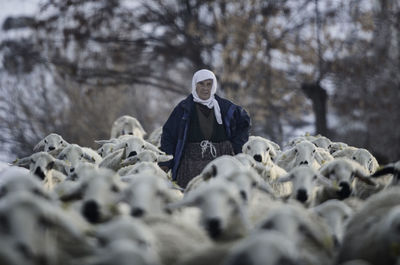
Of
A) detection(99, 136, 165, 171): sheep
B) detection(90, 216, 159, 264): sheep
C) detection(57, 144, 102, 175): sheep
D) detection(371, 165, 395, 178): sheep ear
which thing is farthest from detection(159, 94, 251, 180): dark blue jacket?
detection(90, 216, 159, 264): sheep

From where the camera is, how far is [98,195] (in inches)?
214

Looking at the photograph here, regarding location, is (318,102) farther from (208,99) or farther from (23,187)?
(23,187)

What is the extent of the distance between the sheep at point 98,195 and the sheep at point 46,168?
7.18ft

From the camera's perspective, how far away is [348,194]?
22.1 ft

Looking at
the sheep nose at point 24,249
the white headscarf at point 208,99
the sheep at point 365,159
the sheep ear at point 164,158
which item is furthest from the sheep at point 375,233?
the sheep ear at point 164,158

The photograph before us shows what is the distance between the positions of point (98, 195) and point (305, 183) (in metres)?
2.15

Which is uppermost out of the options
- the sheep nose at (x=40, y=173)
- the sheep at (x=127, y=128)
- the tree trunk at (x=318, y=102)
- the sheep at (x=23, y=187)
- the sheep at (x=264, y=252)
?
the sheep at (x=23, y=187)

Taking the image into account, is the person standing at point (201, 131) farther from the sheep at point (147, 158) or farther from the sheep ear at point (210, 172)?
the sheep ear at point (210, 172)

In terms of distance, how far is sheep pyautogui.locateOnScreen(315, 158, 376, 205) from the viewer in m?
6.72

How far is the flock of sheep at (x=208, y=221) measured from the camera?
4.25 meters

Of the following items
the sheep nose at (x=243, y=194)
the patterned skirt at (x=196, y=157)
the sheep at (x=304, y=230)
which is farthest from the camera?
the patterned skirt at (x=196, y=157)

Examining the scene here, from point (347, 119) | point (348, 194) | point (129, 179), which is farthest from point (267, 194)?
point (347, 119)

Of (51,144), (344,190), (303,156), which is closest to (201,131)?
(303,156)

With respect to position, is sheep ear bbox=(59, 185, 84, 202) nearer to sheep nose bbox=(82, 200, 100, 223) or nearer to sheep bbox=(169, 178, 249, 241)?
sheep nose bbox=(82, 200, 100, 223)
